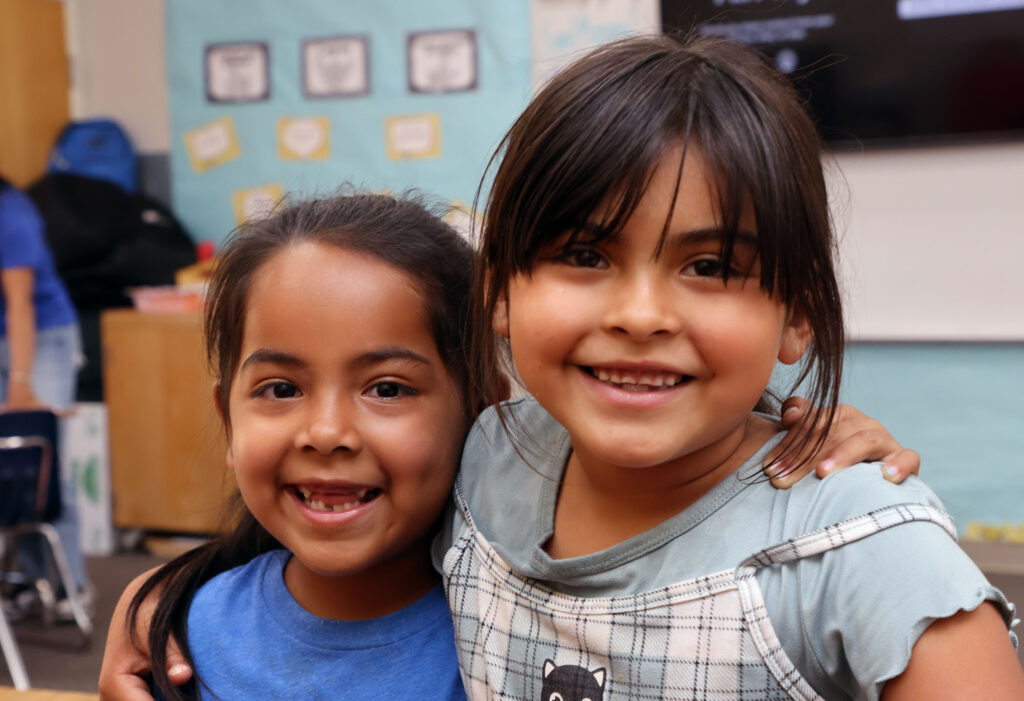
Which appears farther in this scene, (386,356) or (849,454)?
(386,356)

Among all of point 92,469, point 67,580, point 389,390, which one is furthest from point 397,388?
point 92,469

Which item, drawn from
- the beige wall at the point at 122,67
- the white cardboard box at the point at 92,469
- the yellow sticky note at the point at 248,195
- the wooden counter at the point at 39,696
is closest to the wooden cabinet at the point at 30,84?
the beige wall at the point at 122,67

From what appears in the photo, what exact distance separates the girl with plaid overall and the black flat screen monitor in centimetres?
243

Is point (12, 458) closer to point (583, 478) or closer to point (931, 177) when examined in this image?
point (583, 478)

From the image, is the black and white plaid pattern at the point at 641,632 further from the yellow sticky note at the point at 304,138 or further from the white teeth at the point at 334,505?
the yellow sticky note at the point at 304,138

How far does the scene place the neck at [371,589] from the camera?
974mm

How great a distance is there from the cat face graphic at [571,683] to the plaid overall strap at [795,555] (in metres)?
0.14

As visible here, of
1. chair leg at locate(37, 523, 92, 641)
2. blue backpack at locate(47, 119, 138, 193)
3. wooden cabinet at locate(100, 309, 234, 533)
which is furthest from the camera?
blue backpack at locate(47, 119, 138, 193)

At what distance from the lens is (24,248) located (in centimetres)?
306

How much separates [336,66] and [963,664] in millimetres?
3618

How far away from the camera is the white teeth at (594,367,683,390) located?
72cm

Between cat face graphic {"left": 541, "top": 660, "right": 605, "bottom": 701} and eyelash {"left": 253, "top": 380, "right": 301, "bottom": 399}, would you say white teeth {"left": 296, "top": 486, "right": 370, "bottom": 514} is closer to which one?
eyelash {"left": 253, "top": 380, "right": 301, "bottom": 399}

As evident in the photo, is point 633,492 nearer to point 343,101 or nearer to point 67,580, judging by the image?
point 67,580

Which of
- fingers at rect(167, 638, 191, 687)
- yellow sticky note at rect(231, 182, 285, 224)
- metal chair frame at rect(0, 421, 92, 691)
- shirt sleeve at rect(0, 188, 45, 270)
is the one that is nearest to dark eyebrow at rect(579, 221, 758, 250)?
fingers at rect(167, 638, 191, 687)
